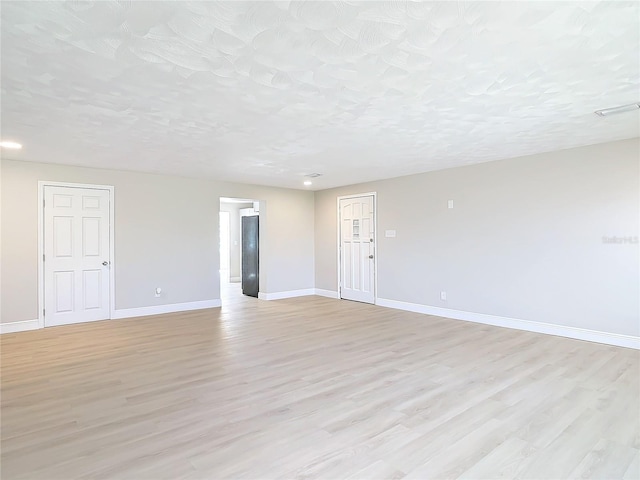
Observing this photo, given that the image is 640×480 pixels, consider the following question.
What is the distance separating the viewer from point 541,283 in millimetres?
5047

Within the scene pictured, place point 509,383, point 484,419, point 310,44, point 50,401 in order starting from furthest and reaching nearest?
point 509,383 < point 50,401 < point 484,419 < point 310,44

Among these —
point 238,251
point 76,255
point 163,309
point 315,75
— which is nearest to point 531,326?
point 315,75

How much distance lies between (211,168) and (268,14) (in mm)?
4285

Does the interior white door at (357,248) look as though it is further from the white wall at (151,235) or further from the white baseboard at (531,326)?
the white wall at (151,235)

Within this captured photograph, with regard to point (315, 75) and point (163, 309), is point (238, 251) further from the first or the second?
point (315, 75)

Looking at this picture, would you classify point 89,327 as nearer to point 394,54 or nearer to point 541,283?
point 394,54

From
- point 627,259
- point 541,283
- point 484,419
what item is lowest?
point 484,419

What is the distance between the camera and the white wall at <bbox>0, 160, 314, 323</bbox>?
5230 mm

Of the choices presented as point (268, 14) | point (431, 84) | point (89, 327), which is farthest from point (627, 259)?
point (89, 327)

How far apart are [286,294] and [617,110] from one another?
6521mm

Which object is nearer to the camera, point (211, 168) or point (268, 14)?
point (268, 14)

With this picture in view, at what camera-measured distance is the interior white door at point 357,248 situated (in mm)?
7434

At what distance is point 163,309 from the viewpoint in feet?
21.4

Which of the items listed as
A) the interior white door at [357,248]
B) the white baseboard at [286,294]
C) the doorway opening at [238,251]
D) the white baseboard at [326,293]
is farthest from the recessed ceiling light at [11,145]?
the white baseboard at [326,293]
